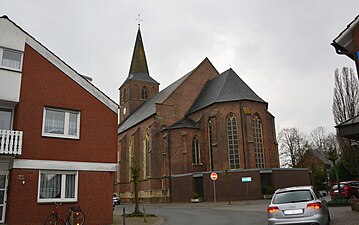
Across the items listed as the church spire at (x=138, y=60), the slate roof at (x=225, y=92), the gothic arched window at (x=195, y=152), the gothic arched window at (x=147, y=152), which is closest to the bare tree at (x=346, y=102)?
the slate roof at (x=225, y=92)

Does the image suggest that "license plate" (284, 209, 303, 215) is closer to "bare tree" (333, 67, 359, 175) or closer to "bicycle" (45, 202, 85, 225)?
"bicycle" (45, 202, 85, 225)

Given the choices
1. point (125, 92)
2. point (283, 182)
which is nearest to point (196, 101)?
point (283, 182)

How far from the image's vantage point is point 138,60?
58031 millimetres

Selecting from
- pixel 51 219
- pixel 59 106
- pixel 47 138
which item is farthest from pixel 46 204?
pixel 59 106

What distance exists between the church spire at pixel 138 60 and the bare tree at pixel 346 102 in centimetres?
3355

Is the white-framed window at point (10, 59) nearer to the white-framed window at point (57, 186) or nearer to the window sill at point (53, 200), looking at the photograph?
the white-framed window at point (57, 186)

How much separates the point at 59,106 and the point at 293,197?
10.0 meters

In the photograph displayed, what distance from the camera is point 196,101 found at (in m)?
41.1

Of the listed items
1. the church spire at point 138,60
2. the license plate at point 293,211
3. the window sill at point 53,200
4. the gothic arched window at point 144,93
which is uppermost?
the church spire at point 138,60

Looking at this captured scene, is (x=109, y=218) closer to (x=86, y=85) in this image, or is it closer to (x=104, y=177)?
(x=104, y=177)

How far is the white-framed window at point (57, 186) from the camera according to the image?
511 inches

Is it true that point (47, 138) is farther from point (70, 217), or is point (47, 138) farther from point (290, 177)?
point (290, 177)

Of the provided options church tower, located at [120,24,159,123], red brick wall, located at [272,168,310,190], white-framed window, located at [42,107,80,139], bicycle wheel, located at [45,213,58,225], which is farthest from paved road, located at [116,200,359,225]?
Result: church tower, located at [120,24,159,123]

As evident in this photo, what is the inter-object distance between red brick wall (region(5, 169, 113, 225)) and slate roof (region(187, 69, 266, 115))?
2226cm
